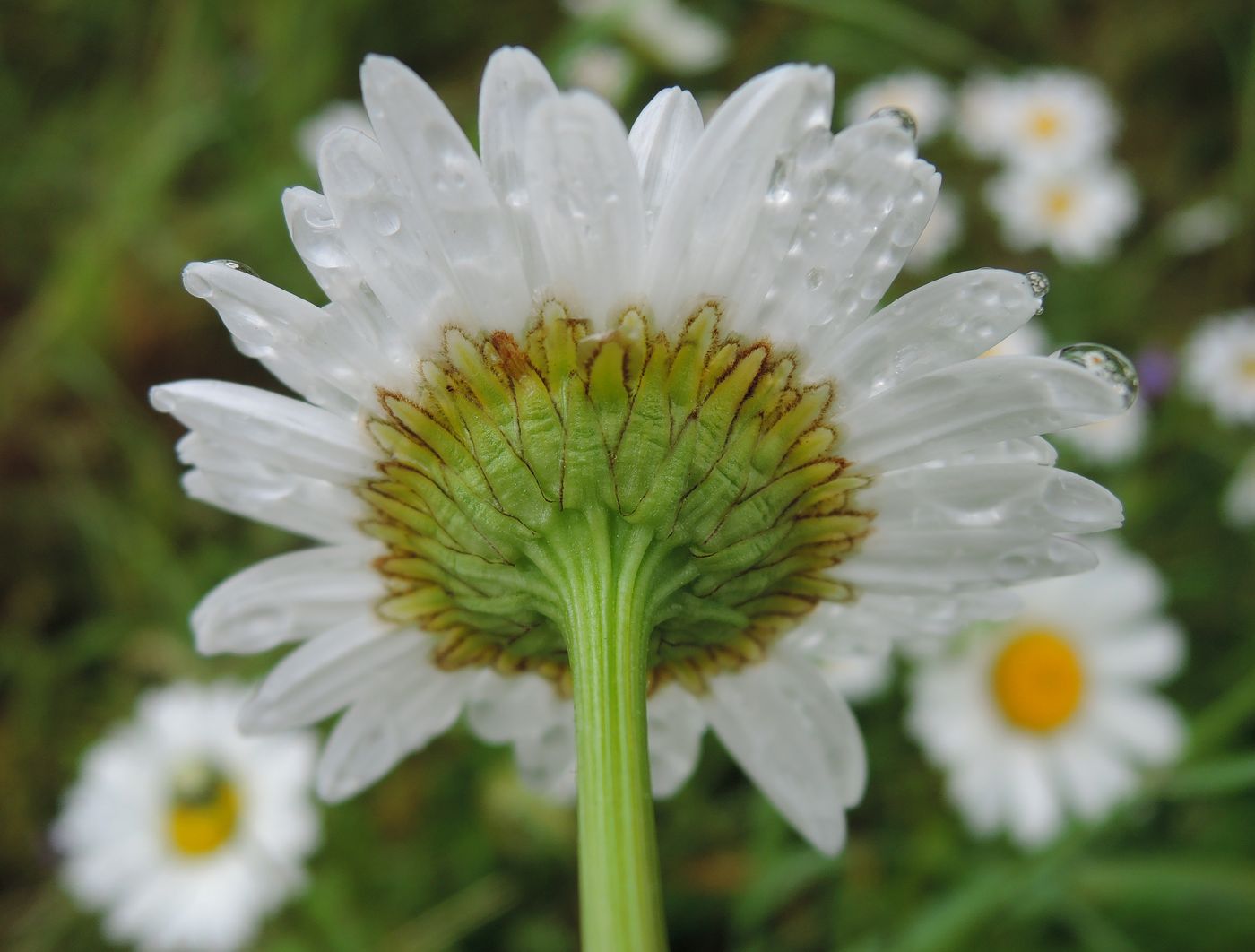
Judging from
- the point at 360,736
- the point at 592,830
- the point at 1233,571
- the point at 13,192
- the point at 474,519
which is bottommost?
the point at 592,830

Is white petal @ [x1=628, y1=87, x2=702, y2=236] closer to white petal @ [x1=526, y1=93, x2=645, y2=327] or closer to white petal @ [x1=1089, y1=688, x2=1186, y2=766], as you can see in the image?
white petal @ [x1=526, y1=93, x2=645, y2=327]

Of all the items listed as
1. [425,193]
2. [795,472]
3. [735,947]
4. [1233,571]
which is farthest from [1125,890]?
[425,193]

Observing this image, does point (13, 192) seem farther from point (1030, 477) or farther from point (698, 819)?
point (1030, 477)

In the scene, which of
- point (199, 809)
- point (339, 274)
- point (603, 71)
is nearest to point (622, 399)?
point (339, 274)

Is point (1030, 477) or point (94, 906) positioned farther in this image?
point (94, 906)

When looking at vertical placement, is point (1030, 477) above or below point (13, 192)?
below

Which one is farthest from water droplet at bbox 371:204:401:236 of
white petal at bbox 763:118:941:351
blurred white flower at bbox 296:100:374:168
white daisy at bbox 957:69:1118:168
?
white daisy at bbox 957:69:1118:168

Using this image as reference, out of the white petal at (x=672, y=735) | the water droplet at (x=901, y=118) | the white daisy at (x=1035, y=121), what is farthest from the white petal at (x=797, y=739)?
the white daisy at (x=1035, y=121)

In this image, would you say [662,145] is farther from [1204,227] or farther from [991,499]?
[1204,227]
